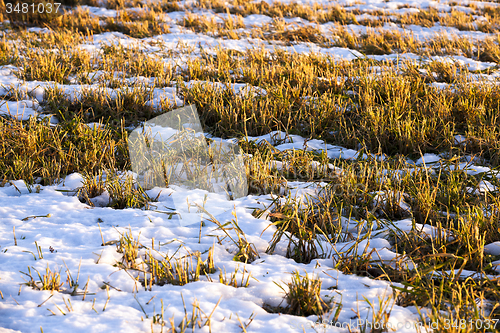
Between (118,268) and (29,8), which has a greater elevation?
(29,8)

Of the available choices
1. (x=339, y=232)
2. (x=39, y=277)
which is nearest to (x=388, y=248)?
(x=339, y=232)

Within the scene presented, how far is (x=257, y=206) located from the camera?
258cm

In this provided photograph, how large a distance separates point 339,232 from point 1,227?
82.0 inches

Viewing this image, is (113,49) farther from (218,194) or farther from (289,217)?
(289,217)

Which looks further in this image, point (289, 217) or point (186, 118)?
point (186, 118)

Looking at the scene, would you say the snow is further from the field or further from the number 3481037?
the number 3481037

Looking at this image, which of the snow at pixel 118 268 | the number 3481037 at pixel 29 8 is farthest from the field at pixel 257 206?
the number 3481037 at pixel 29 8

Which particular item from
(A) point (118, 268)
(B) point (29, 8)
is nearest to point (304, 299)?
(A) point (118, 268)

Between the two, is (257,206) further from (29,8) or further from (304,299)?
(29,8)

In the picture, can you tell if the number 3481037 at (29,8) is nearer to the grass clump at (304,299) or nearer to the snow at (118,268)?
the snow at (118,268)

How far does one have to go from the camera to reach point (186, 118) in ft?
13.6

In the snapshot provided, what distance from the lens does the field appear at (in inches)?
63.3

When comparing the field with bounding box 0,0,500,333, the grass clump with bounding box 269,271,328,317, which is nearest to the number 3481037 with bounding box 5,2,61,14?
the field with bounding box 0,0,500,333

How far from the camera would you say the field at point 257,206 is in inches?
63.3
